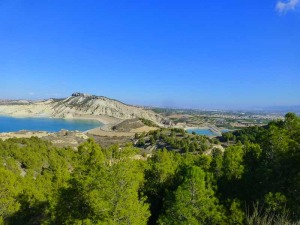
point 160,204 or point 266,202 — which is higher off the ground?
point 266,202

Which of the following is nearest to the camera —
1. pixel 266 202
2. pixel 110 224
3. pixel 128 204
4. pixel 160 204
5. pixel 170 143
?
pixel 110 224

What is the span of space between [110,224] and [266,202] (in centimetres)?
893

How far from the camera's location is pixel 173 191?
1975 cm

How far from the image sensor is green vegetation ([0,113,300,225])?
50.2 feet

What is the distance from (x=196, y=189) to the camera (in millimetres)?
18109

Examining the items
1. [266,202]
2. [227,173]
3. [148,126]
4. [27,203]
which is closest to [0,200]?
[27,203]

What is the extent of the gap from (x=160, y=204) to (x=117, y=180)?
9407 mm

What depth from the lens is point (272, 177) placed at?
1945cm

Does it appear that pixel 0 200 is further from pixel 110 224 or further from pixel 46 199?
pixel 110 224

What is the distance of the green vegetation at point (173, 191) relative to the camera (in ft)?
50.2

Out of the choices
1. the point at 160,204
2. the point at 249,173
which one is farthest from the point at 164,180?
the point at 249,173

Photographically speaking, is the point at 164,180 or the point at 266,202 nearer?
the point at 266,202

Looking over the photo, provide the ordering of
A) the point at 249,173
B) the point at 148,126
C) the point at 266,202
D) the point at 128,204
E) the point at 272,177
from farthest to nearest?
the point at 148,126 → the point at 249,173 → the point at 272,177 → the point at 266,202 → the point at 128,204

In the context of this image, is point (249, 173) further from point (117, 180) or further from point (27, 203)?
point (27, 203)
